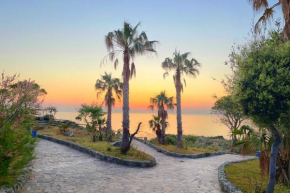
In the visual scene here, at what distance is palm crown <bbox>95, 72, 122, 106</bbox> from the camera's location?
107 feet

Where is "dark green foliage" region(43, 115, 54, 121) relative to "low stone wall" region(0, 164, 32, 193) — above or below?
above

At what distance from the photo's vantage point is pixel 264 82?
5723mm

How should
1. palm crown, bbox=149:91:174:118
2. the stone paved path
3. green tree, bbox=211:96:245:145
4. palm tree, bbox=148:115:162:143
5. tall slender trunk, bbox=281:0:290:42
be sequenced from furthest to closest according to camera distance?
green tree, bbox=211:96:245:145 < palm crown, bbox=149:91:174:118 < palm tree, bbox=148:115:162:143 < tall slender trunk, bbox=281:0:290:42 < the stone paved path

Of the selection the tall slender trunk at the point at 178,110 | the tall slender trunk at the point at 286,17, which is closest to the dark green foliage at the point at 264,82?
the tall slender trunk at the point at 286,17

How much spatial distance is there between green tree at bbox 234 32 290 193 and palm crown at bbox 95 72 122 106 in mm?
27254

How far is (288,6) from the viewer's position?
8617 millimetres

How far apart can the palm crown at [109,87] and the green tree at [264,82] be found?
1073 inches

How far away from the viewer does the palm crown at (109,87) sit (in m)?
32.6

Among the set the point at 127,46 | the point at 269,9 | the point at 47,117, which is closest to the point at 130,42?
the point at 127,46

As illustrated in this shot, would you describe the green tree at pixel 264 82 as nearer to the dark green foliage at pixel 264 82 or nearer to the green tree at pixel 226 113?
the dark green foliage at pixel 264 82

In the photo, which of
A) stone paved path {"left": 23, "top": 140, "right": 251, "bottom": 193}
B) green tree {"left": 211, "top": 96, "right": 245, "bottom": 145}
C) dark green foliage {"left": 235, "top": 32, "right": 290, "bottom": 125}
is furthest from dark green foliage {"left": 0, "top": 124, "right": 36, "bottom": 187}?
green tree {"left": 211, "top": 96, "right": 245, "bottom": 145}

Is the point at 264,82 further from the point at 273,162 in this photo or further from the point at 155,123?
the point at 155,123

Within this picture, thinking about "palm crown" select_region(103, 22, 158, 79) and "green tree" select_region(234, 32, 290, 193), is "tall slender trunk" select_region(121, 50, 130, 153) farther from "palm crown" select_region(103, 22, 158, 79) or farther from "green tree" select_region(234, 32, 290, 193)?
"green tree" select_region(234, 32, 290, 193)

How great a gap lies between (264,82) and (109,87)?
28874mm
